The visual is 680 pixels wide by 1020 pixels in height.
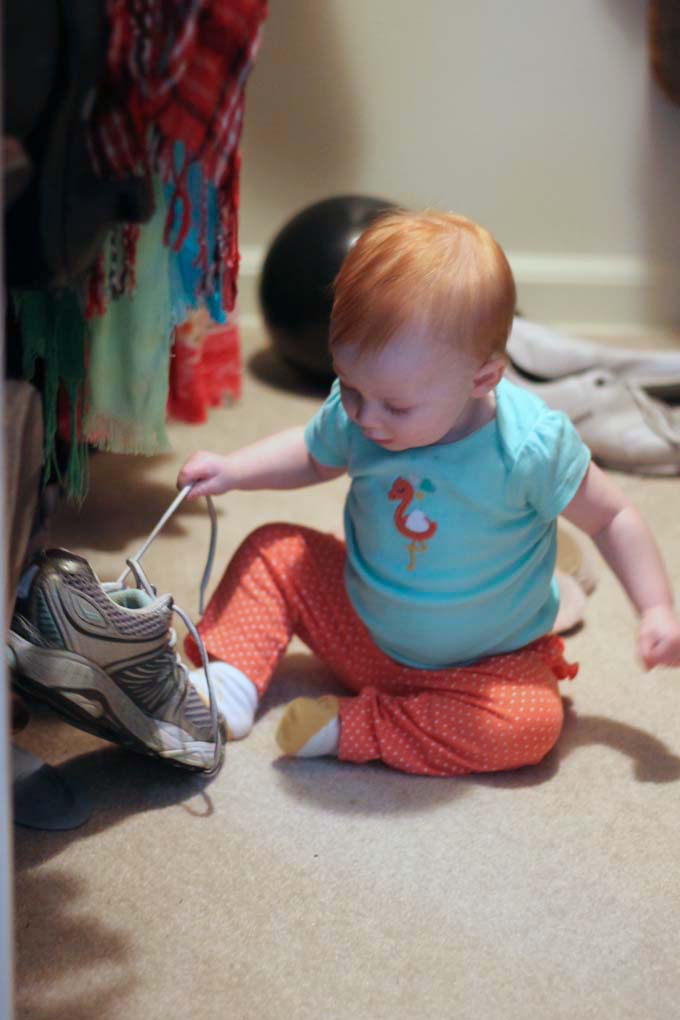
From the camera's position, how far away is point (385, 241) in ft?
3.16

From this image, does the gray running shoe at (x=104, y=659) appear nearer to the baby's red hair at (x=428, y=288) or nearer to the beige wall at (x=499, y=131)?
the baby's red hair at (x=428, y=288)

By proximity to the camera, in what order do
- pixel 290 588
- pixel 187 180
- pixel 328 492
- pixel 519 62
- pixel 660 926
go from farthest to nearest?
1. pixel 519 62
2. pixel 328 492
3. pixel 290 588
4. pixel 660 926
5. pixel 187 180

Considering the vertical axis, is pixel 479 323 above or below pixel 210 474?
above

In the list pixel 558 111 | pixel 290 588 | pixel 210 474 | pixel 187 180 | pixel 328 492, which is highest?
pixel 187 180

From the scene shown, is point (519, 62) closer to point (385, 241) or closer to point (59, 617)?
point (385, 241)

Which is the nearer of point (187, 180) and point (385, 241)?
point (187, 180)

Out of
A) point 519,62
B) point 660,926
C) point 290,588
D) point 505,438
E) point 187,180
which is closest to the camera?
point 187,180

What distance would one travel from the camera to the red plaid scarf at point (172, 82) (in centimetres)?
67

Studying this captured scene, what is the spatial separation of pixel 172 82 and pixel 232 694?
2.02 ft

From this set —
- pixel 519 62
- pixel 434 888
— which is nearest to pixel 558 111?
pixel 519 62

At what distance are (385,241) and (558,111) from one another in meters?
1.44

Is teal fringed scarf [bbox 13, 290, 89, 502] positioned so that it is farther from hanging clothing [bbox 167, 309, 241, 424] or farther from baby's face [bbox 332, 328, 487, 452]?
hanging clothing [bbox 167, 309, 241, 424]

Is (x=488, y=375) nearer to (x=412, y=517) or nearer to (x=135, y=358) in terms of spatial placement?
(x=412, y=517)

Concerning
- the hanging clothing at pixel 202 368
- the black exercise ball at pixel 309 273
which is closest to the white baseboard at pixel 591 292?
the black exercise ball at pixel 309 273
